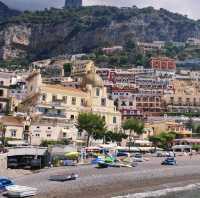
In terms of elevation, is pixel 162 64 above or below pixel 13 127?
above

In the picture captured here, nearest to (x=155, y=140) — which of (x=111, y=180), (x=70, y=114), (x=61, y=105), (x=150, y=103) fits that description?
(x=70, y=114)

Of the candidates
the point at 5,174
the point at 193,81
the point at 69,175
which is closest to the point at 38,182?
the point at 69,175

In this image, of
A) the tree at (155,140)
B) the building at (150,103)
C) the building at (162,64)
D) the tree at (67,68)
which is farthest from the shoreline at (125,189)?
the building at (162,64)

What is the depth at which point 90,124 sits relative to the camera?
6944cm

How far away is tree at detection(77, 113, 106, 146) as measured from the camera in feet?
228

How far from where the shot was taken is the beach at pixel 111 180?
37.1 m

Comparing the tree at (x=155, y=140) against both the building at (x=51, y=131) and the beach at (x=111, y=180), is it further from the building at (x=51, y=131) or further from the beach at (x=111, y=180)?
the beach at (x=111, y=180)

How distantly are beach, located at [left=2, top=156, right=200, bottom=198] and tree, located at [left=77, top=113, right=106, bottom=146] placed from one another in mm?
11955

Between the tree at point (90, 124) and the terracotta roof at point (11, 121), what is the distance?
25.8 ft

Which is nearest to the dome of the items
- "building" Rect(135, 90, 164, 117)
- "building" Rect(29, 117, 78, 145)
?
"building" Rect(29, 117, 78, 145)

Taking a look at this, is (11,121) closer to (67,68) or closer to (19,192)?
(19,192)

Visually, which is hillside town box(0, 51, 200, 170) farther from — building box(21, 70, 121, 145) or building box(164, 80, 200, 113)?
building box(164, 80, 200, 113)

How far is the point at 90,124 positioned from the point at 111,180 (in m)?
25.9

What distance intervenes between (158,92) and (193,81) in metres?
34.9
